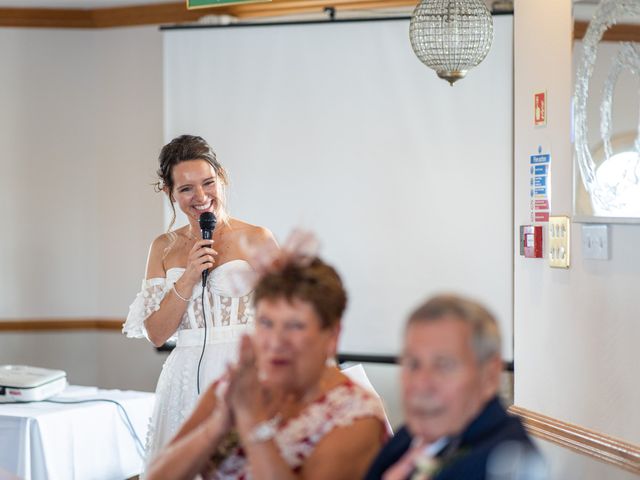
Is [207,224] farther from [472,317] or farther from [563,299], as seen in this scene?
[472,317]

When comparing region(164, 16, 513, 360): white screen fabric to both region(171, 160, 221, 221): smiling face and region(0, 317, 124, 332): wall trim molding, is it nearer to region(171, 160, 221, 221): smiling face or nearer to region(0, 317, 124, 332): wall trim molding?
region(0, 317, 124, 332): wall trim molding

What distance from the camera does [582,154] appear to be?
3121 mm

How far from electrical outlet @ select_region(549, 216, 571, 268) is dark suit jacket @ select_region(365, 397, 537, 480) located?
1700 millimetres

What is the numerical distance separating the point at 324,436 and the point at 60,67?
5.13m

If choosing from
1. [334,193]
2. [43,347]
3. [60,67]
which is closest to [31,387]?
[334,193]

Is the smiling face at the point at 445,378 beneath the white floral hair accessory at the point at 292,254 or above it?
beneath

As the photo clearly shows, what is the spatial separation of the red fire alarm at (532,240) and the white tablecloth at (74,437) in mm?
1676

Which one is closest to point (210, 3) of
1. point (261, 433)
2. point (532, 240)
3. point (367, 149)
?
point (532, 240)

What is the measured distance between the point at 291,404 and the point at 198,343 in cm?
134

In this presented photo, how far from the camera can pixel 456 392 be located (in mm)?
1593

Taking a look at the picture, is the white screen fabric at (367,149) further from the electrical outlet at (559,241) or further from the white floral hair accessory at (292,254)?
the white floral hair accessory at (292,254)

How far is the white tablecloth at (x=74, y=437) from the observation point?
12.0ft

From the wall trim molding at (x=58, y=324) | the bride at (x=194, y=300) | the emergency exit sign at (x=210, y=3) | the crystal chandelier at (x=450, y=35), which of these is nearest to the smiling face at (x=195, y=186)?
the bride at (x=194, y=300)

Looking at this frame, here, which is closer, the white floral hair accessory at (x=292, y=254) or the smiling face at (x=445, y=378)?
the smiling face at (x=445, y=378)
